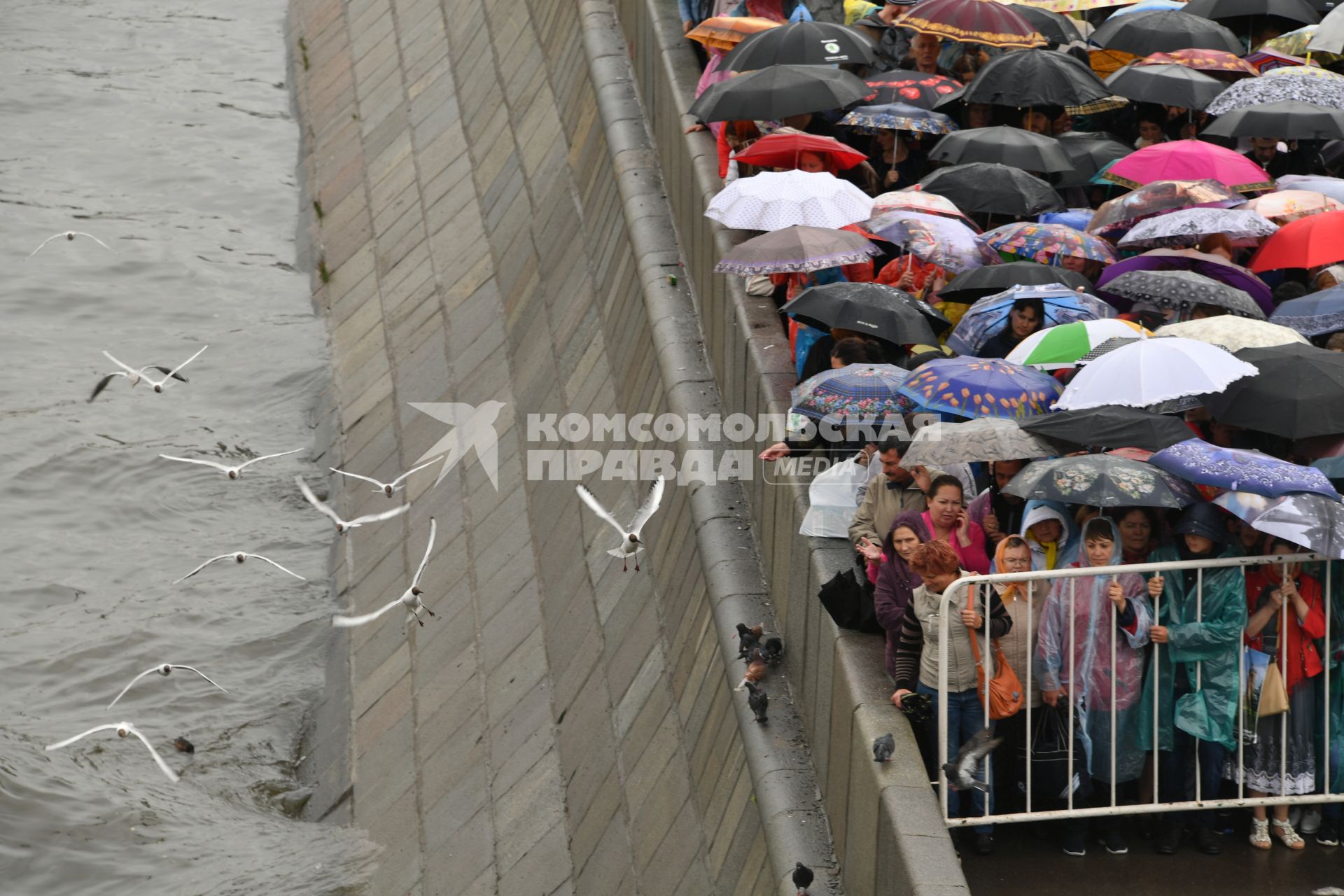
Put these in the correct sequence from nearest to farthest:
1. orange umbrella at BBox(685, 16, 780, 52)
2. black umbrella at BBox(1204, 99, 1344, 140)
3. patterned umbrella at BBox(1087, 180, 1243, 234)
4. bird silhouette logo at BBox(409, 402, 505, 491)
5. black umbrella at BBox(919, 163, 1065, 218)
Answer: patterned umbrella at BBox(1087, 180, 1243, 234), black umbrella at BBox(919, 163, 1065, 218), black umbrella at BBox(1204, 99, 1344, 140), orange umbrella at BBox(685, 16, 780, 52), bird silhouette logo at BBox(409, 402, 505, 491)

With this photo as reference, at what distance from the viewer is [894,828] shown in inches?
246

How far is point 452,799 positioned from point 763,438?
317 centimetres

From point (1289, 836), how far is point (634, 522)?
13.2ft

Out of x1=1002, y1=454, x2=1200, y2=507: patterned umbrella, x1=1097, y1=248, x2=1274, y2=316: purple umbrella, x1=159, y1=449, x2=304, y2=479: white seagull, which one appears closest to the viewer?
x1=1002, y1=454, x2=1200, y2=507: patterned umbrella

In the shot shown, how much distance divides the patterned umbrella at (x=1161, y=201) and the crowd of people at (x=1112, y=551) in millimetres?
15

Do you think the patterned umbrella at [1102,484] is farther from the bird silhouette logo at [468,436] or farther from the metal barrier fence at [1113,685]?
the bird silhouette logo at [468,436]

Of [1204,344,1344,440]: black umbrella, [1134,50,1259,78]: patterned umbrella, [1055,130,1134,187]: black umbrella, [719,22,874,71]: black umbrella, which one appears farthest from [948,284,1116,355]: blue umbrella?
[1134,50,1259,78]: patterned umbrella

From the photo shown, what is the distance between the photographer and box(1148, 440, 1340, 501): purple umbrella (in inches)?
250

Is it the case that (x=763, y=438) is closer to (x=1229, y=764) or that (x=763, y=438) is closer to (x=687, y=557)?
(x=687, y=557)

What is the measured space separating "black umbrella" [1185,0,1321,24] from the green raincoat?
6.78 meters

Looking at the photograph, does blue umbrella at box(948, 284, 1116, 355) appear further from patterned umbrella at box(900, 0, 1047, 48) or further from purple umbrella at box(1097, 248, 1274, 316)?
patterned umbrella at box(900, 0, 1047, 48)

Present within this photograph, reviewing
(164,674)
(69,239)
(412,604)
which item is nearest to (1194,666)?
(412,604)

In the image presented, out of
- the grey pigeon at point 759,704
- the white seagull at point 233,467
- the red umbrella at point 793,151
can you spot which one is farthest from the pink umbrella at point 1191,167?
the white seagull at point 233,467

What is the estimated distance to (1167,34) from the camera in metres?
11.6
